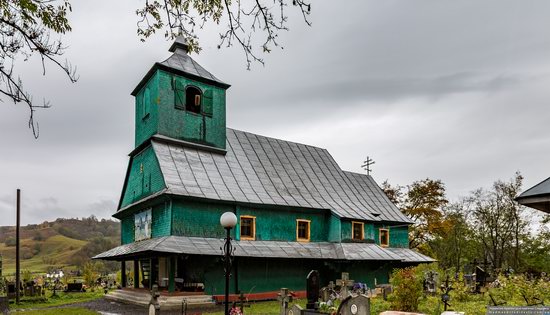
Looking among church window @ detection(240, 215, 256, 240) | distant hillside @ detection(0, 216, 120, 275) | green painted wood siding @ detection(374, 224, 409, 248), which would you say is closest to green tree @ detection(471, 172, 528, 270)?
green painted wood siding @ detection(374, 224, 409, 248)

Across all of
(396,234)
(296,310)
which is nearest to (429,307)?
(296,310)

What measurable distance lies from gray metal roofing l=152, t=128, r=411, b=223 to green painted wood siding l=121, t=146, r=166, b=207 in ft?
2.00

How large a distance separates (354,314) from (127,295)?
12.0 metres

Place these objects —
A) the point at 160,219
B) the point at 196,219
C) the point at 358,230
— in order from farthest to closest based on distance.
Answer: the point at 358,230, the point at 160,219, the point at 196,219

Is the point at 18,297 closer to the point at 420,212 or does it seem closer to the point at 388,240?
the point at 388,240

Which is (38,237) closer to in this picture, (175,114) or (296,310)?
(175,114)

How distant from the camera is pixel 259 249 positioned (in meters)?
18.8

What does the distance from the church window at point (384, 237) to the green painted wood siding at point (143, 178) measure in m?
13.2

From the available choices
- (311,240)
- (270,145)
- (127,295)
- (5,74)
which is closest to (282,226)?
(311,240)

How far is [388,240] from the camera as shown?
83.7 ft

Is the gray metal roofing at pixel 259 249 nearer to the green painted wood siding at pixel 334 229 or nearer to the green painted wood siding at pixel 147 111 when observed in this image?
the green painted wood siding at pixel 334 229

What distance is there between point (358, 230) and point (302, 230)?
3313mm

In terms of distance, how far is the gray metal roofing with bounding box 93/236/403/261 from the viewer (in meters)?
16.4

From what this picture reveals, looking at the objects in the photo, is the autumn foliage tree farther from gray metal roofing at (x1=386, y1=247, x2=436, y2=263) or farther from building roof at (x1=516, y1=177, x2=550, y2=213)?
building roof at (x1=516, y1=177, x2=550, y2=213)
